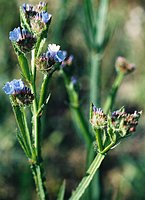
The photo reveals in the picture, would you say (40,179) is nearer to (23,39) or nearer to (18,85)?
(18,85)

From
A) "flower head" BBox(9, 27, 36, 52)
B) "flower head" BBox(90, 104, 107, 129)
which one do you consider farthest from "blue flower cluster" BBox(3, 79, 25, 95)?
"flower head" BBox(90, 104, 107, 129)

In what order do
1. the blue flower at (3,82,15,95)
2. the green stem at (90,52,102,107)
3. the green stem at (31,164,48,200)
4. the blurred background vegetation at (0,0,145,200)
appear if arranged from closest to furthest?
the blue flower at (3,82,15,95), the green stem at (31,164,48,200), the green stem at (90,52,102,107), the blurred background vegetation at (0,0,145,200)

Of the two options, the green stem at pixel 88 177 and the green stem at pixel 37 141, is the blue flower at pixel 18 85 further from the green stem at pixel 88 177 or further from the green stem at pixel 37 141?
the green stem at pixel 88 177

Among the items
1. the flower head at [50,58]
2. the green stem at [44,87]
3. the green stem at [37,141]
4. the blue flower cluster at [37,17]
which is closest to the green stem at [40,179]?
the green stem at [37,141]

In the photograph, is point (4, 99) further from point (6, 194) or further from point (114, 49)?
point (114, 49)

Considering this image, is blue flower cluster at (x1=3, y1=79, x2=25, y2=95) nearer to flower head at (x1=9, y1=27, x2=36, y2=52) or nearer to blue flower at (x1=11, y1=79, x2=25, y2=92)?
blue flower at (x1=11, y1=79, x2=25, y2=92)

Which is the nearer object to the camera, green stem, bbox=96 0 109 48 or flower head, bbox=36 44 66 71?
flower head, bbox=36 44 66 71

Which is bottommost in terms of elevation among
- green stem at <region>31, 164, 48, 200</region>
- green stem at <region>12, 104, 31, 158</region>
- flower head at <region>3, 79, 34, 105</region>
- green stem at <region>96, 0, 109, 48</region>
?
green stem at <region>31, 164, 48, 200</region>

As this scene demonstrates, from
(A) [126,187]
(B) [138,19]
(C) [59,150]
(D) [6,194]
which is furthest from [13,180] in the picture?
(B) [138,19]
